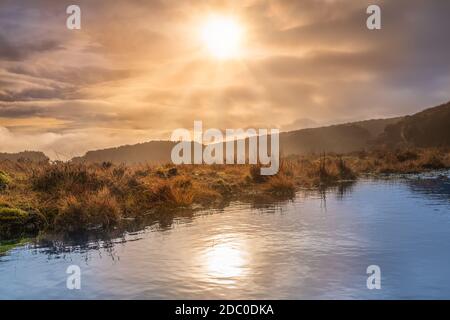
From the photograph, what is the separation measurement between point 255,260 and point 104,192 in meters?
8.69

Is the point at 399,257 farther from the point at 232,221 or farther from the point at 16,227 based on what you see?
the point at 16,227

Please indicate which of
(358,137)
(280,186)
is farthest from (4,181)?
(358,137)

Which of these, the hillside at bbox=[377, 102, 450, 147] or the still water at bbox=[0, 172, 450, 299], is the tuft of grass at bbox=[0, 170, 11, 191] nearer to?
the still water at bbox=[0, 172, 450, 299]

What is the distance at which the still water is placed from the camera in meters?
8.12

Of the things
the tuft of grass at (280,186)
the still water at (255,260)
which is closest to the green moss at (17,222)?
the still water at (255,260)

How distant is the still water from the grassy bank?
7.43 ft

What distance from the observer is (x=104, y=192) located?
56.4ft

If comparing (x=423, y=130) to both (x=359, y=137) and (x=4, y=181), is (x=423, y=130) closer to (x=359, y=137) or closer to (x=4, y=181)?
(x=359, y=137)

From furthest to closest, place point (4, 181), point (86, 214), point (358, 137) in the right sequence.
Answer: point (358, 137), point (4, 181), point (86, 214)

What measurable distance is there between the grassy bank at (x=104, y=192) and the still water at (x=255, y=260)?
2264 mm

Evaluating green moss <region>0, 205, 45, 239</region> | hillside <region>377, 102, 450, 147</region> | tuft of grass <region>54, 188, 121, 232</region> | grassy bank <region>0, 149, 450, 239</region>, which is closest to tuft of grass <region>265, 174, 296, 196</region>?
grassy bank <region>0, 149, 450, 239</region>

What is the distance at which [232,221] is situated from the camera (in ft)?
50.0
